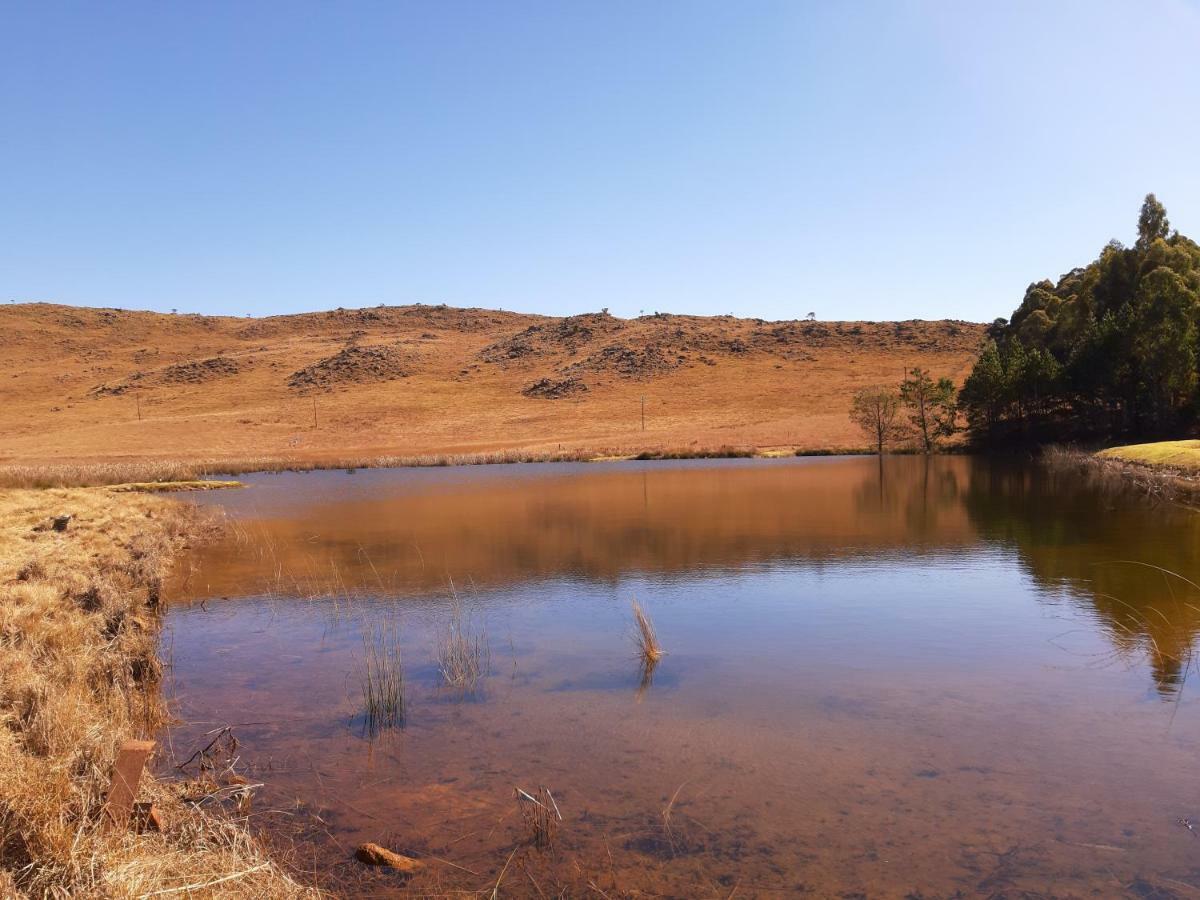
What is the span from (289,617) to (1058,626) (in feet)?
41.1

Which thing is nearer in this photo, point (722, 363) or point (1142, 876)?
point (1142, 876)

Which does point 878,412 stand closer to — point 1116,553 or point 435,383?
point 1116,553

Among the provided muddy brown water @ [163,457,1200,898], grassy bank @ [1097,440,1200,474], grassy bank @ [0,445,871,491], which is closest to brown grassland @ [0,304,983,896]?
grassy bank @ [0,445,871,491]

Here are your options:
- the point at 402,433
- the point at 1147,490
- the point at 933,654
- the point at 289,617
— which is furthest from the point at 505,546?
the point at 402,433

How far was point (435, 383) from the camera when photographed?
9831cm

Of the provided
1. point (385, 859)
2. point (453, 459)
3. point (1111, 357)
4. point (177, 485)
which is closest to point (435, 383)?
point (453, 459)

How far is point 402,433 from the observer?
7744cm

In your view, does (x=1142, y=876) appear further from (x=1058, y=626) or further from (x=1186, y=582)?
(x=1186, y=582)

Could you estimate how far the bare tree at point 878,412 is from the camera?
59812mm

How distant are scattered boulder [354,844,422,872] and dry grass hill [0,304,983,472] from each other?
5517 cm

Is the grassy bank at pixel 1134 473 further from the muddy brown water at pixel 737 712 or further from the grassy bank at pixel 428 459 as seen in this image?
the grassy bank at pixel 428 459

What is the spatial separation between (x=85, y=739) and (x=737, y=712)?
6.42 m

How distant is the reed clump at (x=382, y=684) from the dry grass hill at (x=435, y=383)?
1934 inches

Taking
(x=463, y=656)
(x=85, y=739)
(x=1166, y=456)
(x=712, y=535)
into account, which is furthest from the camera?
(x=1166, y=456)
